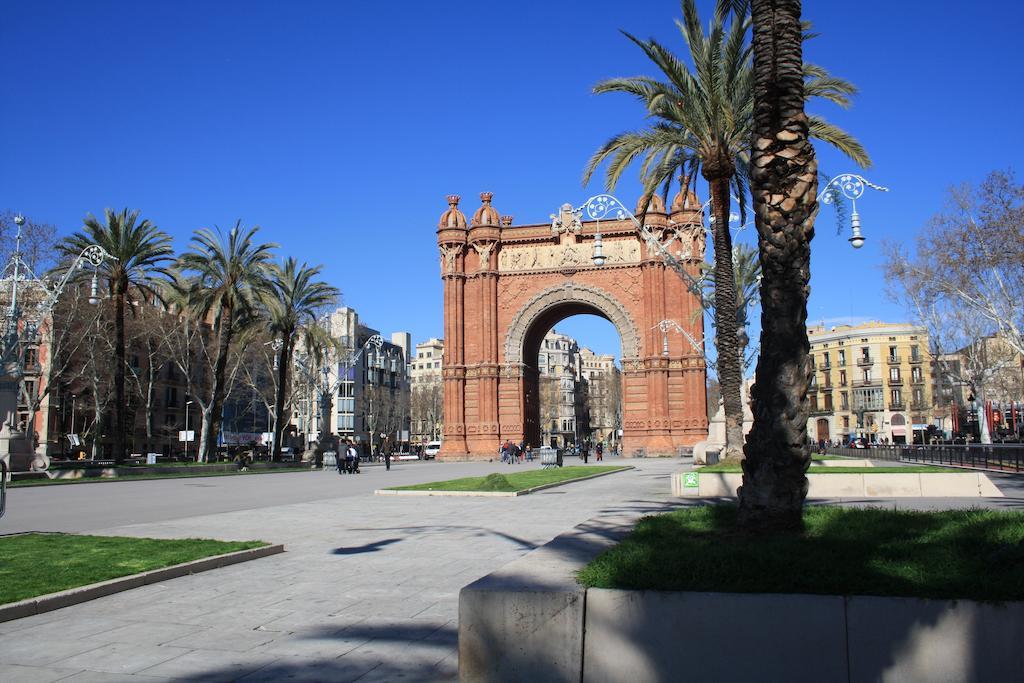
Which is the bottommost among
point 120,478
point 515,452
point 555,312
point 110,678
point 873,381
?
point 515,452

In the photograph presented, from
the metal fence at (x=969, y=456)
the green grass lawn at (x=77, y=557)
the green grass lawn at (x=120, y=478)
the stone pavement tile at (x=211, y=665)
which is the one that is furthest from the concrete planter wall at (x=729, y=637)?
the green grass lawn at (x=120, y=478)

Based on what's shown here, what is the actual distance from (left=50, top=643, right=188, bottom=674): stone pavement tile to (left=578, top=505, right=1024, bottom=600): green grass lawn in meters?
3.02

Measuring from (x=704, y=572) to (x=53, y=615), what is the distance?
5615 mm

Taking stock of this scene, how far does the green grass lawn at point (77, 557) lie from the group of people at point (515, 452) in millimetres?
39274

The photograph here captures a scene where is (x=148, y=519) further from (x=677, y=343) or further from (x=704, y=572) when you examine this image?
(x=677, y=343)

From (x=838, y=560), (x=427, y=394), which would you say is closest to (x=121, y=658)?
(x=838, y=560)

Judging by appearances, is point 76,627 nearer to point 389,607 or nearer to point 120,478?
point 389,607

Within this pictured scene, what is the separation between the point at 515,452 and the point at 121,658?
46790mm

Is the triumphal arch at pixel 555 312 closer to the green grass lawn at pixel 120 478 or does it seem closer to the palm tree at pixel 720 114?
the green grass lawn at pixel 120 478

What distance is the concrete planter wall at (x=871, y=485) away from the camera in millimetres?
16312

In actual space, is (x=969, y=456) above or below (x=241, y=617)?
below

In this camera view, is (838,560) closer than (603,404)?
Yes

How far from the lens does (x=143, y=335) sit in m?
50.2

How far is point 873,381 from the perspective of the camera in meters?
83.4
